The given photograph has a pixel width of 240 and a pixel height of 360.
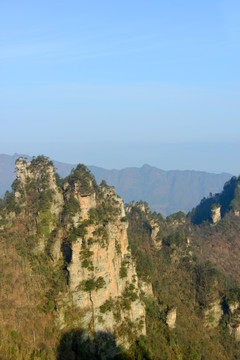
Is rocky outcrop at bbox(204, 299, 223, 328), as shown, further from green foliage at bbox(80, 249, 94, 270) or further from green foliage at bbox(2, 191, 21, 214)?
green foliage at bbox(2, 191, 21, 214)

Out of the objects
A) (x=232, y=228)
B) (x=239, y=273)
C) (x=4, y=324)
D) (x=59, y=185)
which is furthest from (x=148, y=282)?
(x=232, y=228)

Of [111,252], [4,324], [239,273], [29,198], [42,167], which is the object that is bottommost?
[239,273]

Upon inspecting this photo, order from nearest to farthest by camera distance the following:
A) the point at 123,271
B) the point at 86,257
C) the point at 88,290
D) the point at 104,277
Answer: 1. the point at 88,290
2. the point at 86,257
3. the point at 104,277
4. the point at 123,271

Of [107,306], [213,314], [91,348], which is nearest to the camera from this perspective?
[91,348]

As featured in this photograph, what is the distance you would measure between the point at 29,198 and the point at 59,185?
435 cm

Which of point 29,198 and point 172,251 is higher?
point 29,198

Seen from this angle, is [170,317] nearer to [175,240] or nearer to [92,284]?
[92,284]

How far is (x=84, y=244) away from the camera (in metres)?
38.4

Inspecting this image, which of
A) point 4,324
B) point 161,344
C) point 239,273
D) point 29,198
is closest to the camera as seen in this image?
point 4,324

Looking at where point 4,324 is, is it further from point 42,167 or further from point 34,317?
point 42,167

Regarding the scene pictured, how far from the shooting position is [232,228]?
9356cm

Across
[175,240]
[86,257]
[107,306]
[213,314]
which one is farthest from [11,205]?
[213,314]

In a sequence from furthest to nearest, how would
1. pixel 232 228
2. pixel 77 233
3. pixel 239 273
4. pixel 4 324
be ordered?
pixel 232 228 < pixel 239 273 < pixel 77 233 < pixel 4 324

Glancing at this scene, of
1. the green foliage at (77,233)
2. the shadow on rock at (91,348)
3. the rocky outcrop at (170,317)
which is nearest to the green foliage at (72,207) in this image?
the green foliage at (77,233)
